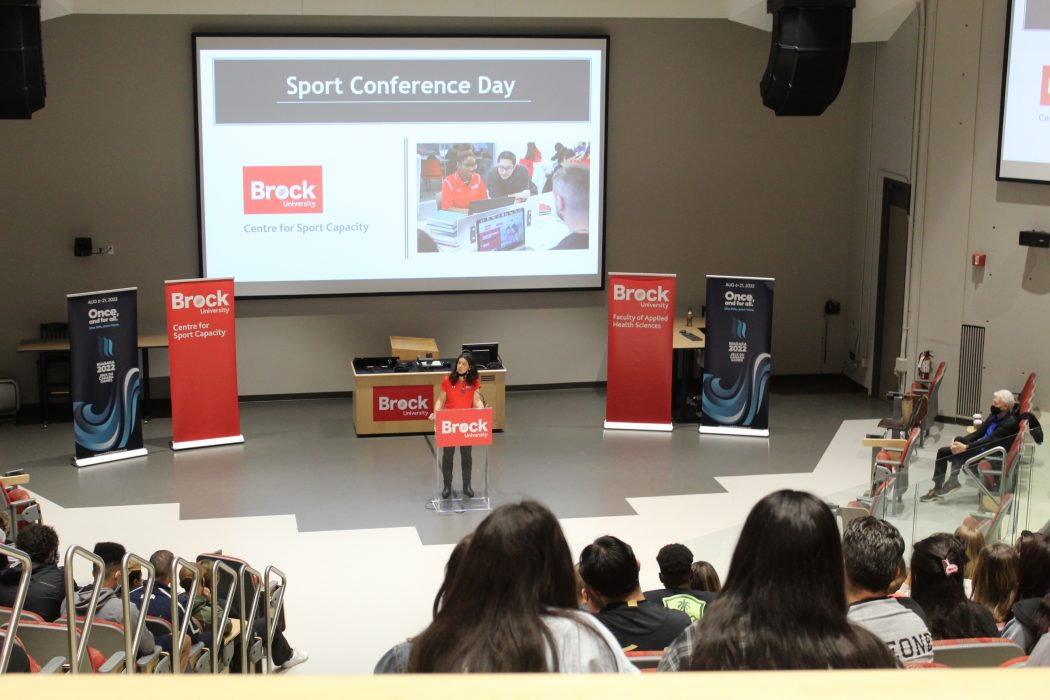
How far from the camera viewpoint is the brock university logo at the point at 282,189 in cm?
1328

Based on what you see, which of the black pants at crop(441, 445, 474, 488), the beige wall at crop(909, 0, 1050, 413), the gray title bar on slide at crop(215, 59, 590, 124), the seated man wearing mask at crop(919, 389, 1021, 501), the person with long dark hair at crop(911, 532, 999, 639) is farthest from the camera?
the gray title bar on slide at crop(215, 59, 590, 124)

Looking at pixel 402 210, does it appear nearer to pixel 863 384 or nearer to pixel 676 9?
pixel 676 9

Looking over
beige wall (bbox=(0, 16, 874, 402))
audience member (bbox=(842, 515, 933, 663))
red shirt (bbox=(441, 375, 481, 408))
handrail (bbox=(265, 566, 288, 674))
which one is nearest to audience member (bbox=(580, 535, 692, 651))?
audience member (bbox=(842, 515, 933, 663))

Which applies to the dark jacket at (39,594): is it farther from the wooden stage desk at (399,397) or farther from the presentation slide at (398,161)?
the presentation slide at (398,161)

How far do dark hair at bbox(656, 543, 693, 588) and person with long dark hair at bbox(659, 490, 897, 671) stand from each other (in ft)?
10.9

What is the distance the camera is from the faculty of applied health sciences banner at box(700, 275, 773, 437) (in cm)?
1252

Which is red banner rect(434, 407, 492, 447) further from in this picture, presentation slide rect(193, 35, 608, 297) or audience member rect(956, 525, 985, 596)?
audience member rect(956, 525, 985, 596)

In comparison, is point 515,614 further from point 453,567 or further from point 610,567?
point 610,567

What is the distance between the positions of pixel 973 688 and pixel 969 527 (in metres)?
6.70

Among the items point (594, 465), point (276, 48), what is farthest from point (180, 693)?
point (276, 48)

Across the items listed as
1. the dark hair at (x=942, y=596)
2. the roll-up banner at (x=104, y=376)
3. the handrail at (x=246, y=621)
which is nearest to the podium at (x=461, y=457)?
the roll-up banner at (x=104, y=376)

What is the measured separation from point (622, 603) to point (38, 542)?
141 inches

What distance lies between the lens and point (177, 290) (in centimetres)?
1178

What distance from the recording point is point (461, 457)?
10.6m
